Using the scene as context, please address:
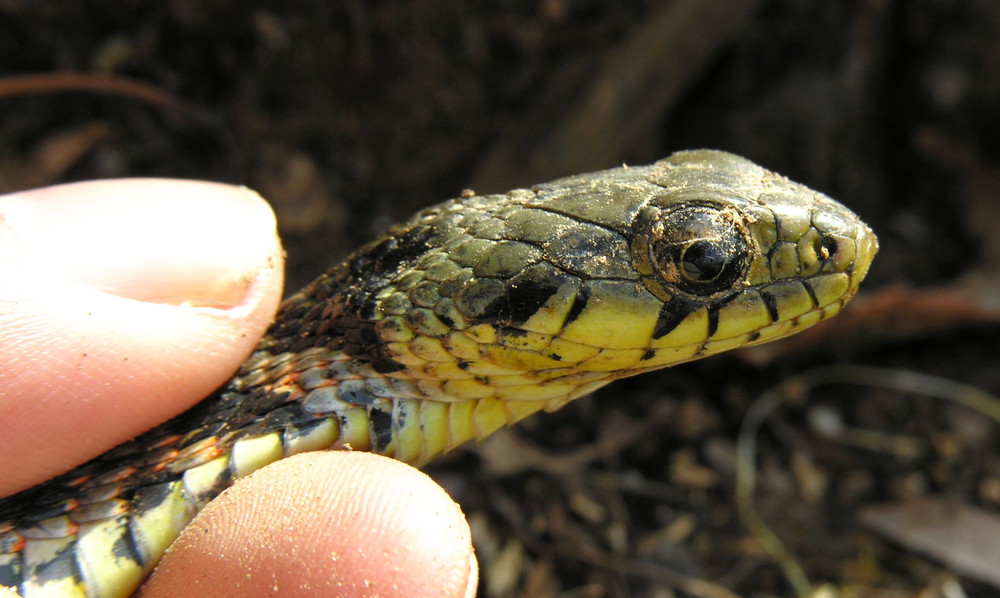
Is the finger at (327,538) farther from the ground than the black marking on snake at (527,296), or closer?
closer

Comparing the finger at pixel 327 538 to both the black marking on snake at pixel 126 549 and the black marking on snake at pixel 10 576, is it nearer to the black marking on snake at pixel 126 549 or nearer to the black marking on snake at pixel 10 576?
the black marking on snake at pixel 126 549

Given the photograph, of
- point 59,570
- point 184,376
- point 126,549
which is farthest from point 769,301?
point 59,570

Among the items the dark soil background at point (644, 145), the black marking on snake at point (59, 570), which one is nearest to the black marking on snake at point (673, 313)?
the black marking on snake at point (59, 570)

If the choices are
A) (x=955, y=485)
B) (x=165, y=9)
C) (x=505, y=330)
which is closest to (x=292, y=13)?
(x=165, y=9)

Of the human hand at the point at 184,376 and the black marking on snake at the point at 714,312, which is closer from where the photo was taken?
the human hand at the point at 184,376

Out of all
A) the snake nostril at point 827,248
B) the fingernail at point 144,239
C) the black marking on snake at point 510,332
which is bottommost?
the black marking on snake at point 510,332

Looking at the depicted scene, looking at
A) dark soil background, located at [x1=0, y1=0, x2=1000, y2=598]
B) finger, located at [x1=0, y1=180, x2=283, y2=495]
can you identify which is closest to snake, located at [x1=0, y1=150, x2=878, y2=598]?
finger, located at [x1=0, y1=180, x2=283, y2=495]

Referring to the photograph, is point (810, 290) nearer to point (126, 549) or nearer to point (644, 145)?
point (126, 549)

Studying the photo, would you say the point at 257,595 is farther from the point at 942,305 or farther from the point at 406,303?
the point at 942,305
